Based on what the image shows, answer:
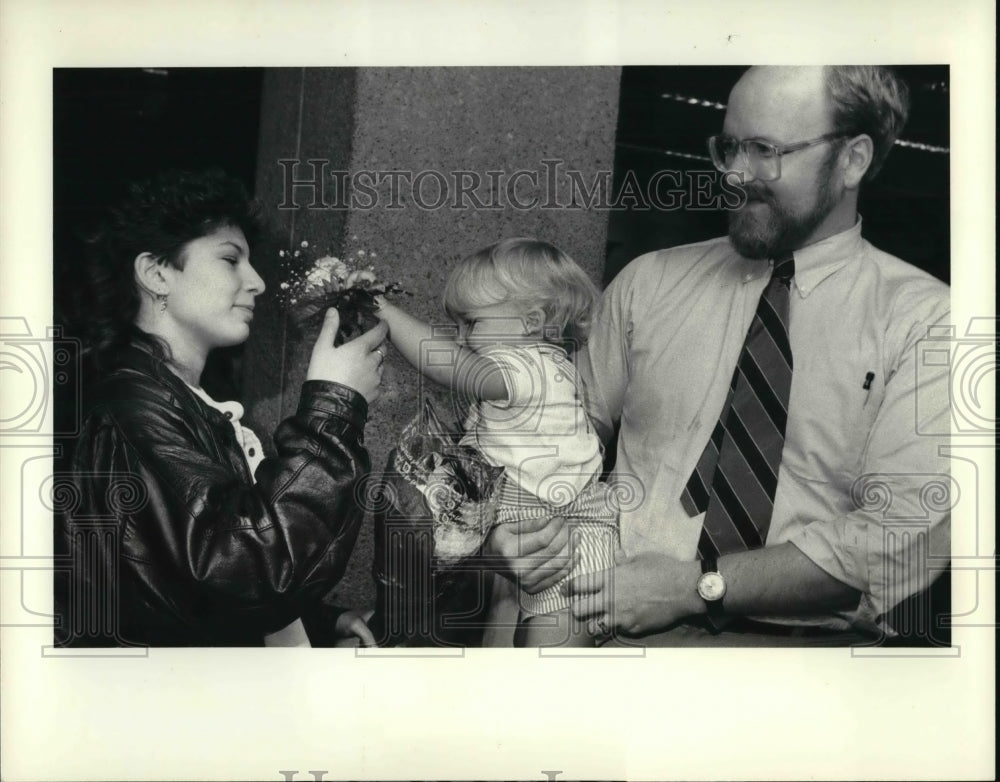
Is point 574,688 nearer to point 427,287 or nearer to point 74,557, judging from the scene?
point 427,287

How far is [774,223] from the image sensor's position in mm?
4461

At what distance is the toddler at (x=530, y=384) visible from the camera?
4438 millimetres

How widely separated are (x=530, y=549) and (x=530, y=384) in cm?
52

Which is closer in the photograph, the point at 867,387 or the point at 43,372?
the point at 867,387

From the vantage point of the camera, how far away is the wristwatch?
4.43 m

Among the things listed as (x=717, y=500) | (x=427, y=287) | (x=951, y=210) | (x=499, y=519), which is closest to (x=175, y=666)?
(x=499, y=519)

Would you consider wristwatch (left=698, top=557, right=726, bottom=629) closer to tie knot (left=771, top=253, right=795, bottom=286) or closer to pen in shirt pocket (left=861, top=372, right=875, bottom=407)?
pen in shirt pocket (left=861, top=372, right=875, bottom=407)

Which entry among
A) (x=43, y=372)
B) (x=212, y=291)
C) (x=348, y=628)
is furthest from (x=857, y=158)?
(x=43, y=372)

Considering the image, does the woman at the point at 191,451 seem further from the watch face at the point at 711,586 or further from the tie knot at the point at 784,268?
the tie knot at the point at 784,268

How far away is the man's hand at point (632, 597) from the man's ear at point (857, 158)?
1341 millimetres

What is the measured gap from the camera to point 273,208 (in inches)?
175

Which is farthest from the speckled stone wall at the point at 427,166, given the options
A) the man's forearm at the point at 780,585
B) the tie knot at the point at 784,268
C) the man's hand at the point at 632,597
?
the man's forearm at the point at 780,585

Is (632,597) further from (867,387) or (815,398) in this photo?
A: (867,387)

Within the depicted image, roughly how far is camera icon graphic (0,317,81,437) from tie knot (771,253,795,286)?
2244 millimetres
